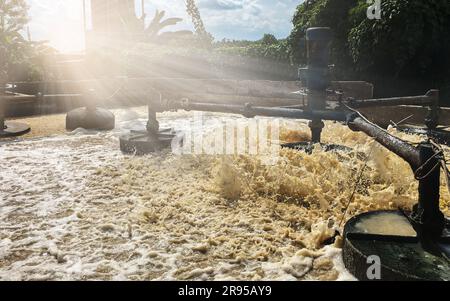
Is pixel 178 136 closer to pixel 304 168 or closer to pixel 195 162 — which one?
pixel 195 162

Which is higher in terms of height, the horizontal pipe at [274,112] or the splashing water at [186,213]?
the horizontal pipe at [274,112]

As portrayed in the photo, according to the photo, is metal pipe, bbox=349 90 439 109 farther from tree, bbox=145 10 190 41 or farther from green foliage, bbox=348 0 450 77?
tree, bbox=145 10 190 41

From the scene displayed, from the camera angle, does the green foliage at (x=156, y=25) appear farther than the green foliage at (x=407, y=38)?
Yes

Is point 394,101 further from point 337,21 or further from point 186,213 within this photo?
point 337,21

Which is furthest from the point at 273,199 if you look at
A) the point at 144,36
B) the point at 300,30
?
the point at 144,36

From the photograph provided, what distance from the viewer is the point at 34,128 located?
34.1 ft

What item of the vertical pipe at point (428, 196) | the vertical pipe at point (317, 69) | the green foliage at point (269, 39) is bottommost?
the vertical pipe at point (428, 196)

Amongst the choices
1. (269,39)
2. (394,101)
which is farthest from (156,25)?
(394,101)

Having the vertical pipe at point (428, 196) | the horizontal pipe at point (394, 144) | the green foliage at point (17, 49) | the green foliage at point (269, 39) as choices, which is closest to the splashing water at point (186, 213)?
the vertical pipe at point (428, 196)

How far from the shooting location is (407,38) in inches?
467

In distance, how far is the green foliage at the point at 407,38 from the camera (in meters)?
11.9

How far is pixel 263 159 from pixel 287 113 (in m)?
1.06

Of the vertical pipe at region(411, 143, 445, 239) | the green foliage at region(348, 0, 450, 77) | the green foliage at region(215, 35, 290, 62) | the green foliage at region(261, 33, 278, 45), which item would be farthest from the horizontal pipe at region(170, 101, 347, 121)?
the green foliage at region(261, 33, 278, 45)

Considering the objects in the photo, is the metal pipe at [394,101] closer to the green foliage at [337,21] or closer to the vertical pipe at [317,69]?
the vertical pipe at [317,69]
